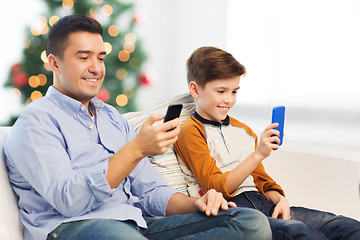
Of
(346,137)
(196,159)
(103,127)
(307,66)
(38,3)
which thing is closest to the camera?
(103,127)

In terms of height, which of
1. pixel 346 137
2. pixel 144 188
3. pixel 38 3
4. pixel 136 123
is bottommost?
pixel 346 137

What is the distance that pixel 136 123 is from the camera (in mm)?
1860

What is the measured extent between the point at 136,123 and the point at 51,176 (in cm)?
69

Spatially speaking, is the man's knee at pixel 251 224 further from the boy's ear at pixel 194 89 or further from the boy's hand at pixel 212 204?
the boy's ear at pixel 194 89

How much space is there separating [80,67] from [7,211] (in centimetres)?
51

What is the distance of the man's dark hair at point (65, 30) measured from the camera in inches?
56.4

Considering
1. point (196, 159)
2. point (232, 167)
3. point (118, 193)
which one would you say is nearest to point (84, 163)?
point (118, 193)

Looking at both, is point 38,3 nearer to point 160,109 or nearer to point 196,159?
point 160,109

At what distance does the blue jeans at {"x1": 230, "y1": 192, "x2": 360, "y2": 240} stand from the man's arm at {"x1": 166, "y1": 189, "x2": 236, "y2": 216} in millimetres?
202

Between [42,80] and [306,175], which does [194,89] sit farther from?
[42,80]

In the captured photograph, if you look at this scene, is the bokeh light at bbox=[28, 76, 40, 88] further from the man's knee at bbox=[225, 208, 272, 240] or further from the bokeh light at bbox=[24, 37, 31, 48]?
the man's knee at bbox=[225, 208, 272, 240]

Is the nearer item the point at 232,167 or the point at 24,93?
the point at 232,167

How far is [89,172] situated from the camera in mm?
1215

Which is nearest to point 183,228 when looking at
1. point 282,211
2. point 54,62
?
point 282,211
